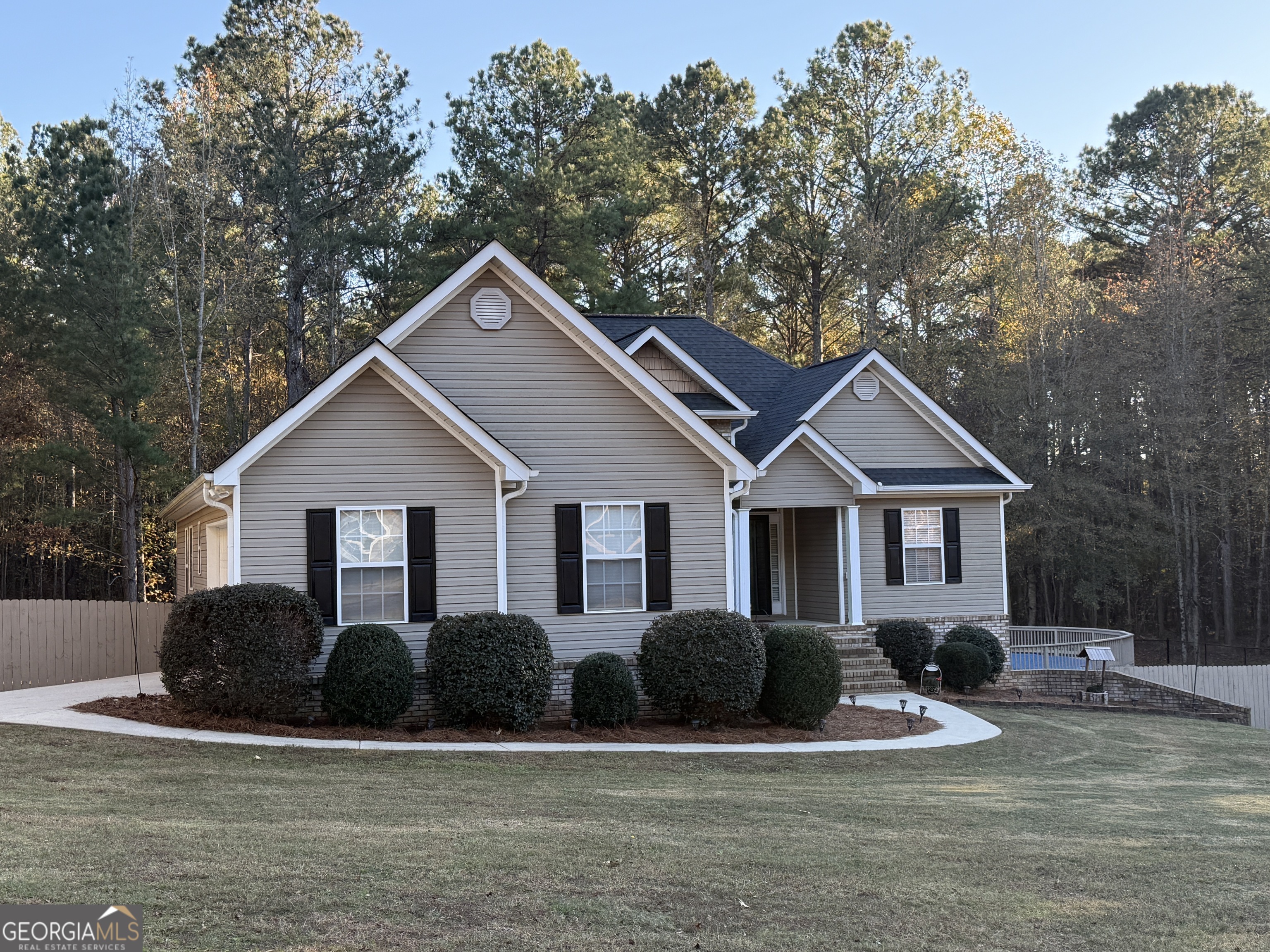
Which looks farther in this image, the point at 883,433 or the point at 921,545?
the point at 883,433

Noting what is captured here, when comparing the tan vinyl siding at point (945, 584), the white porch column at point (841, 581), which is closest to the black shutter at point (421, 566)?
the white porch column at point (841, 581)

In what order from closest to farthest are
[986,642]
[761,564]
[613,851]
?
[613,851], [986,642], [761,564]

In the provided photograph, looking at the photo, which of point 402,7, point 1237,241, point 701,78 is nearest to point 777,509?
point 402,7

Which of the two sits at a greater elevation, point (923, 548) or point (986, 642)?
point (923, 548)

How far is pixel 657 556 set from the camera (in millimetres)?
15062

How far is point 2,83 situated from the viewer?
99.0 ft

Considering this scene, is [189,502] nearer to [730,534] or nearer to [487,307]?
[487,307]

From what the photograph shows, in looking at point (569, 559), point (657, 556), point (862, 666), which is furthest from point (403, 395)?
point (862, 666)

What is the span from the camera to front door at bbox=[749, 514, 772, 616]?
2152 centimetres

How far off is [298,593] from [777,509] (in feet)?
34.6

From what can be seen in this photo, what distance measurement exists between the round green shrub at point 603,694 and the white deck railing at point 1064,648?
10.5 m

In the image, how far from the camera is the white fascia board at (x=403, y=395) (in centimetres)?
1298

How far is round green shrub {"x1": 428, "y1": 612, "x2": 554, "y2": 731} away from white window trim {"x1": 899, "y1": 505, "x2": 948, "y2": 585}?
950 cm

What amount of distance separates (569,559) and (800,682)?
11.1 ft
